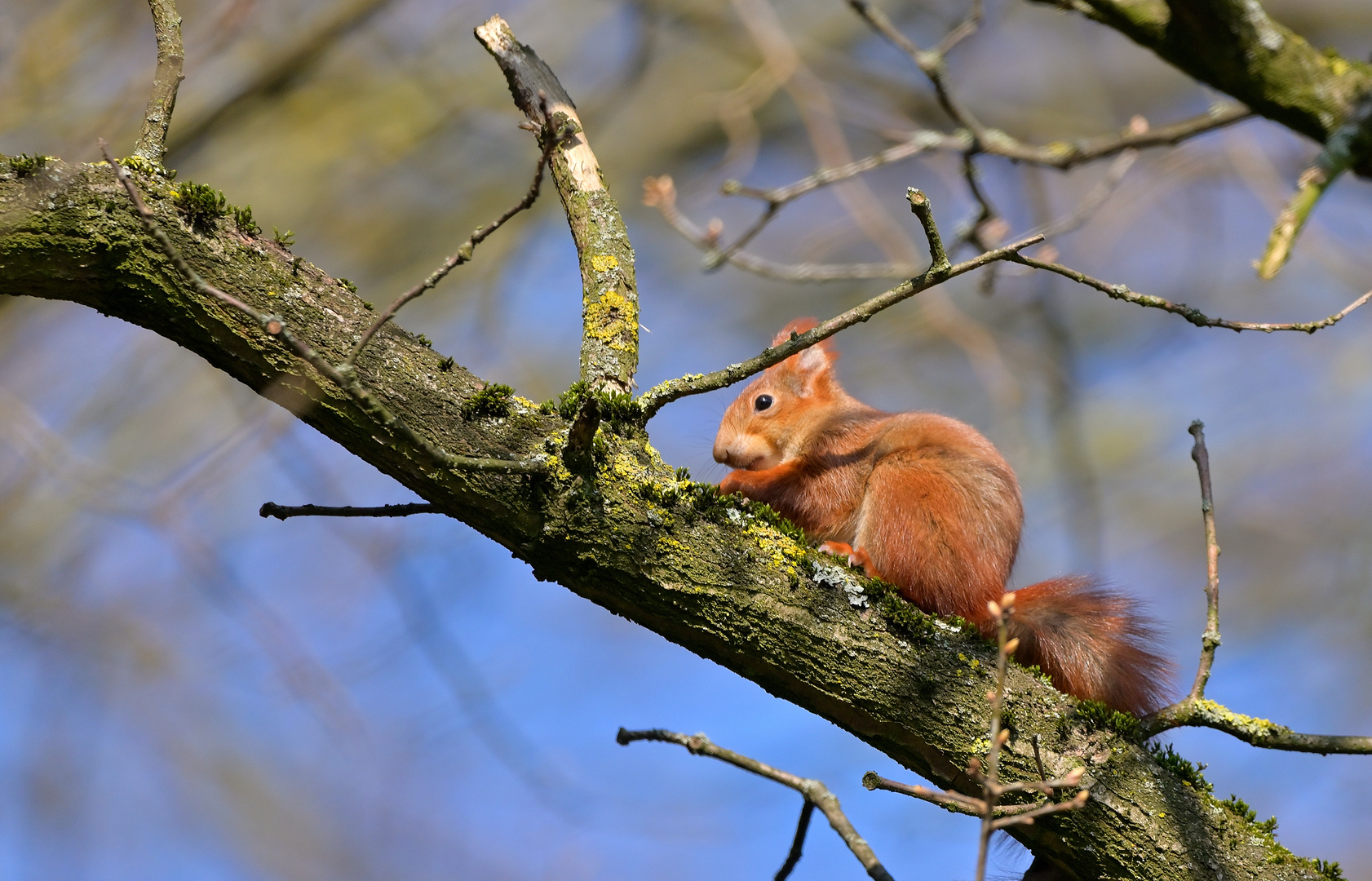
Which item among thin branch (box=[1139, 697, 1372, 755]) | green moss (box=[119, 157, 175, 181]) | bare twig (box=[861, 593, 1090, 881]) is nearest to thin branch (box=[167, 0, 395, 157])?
green moss (box=[119, 157, 175, 181])

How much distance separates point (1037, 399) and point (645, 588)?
6.27 metres

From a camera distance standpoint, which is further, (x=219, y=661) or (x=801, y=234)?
(x=801, y=234)

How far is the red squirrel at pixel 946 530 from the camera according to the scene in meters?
2.74

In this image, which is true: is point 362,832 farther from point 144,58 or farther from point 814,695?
point 814,695

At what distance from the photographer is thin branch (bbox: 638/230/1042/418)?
205 centimetres

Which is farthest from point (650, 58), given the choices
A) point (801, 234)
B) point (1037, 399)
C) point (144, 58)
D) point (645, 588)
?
point (645, 588)

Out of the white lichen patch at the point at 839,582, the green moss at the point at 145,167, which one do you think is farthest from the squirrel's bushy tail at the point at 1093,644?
the green moss at the point at 145,167

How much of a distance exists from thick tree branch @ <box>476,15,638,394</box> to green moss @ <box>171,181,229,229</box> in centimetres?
75

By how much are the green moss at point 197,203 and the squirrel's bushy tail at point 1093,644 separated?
2152mm

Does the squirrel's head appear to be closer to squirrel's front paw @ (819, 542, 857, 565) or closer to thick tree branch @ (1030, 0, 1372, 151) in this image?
squirrel's front paw @ (819, 542, 857, 565)

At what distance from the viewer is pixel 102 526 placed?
6203 mm

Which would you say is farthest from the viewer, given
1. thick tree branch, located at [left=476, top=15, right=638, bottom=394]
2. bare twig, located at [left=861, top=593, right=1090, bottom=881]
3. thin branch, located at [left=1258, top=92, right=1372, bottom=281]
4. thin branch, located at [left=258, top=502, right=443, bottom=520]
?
thick tree branch, located at [left=476, top=15, right=638, bottom=394]

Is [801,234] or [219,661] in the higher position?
[801,234]

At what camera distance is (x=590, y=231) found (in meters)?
2.75
